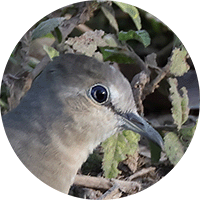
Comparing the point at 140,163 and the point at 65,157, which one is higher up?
the point at 65,157

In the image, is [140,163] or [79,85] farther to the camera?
[140,163]

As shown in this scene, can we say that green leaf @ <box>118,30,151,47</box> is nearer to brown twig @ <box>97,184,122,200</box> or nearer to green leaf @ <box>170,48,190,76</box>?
green leaf @ <box>170,48,190,76</box>

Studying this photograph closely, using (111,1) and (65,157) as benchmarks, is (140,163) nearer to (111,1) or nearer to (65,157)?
(65,157)

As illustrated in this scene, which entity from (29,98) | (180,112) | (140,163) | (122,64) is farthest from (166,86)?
(29,98)

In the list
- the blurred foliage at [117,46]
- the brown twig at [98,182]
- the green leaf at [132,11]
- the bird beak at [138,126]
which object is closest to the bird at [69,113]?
the bird beak at [138,126]

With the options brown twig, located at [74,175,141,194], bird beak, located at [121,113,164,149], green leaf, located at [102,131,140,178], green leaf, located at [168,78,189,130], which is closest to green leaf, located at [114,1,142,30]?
green leaf, located at [168,78,189,130]

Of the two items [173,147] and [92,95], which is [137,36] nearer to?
[92,95]

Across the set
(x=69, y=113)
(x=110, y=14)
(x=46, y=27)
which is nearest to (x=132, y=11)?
(x=110, y=14)
